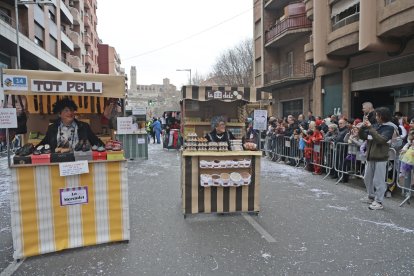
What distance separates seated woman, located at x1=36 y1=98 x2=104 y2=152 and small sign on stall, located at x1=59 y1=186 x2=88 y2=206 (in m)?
0.81

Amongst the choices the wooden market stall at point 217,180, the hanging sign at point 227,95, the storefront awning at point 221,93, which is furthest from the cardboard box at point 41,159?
the hanging sign at point 227,95

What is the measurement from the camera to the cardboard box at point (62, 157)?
399 centimetres

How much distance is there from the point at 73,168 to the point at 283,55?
23247 mm

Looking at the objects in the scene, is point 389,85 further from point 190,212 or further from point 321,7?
point 190,212

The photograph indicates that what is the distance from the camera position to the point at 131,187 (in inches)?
320

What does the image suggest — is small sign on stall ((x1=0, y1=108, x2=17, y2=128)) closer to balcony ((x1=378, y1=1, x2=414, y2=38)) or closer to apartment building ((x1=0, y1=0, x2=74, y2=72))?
balcony ((x1=378, y1=1, x2=414, y2=38))

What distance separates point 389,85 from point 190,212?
11.6m

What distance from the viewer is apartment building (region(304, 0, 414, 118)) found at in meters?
11.6

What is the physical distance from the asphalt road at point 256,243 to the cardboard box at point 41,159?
120 cm

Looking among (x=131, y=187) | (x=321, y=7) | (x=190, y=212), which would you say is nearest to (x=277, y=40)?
(x=321, y=7)

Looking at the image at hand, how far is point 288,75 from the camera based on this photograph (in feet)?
73.7

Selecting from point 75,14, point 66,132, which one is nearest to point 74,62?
point 75,14

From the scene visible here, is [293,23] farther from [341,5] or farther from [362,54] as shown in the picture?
[362,54]

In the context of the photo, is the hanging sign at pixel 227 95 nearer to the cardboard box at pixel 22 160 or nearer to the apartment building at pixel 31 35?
the cardboard box at pixel 22 160
